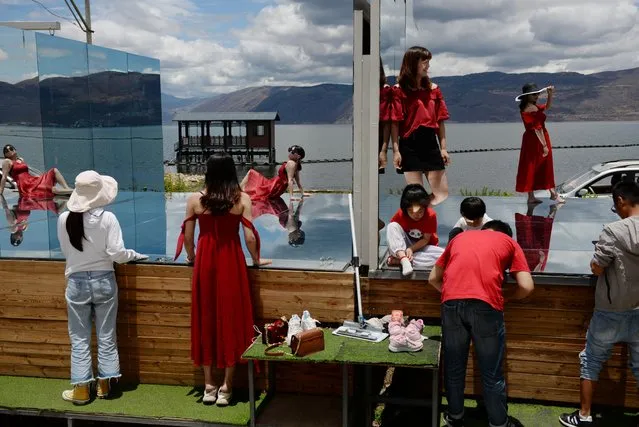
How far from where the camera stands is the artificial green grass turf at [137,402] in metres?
4.12

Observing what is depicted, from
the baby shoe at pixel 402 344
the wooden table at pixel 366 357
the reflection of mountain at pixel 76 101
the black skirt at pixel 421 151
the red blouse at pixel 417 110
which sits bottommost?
the wooden table at pixel 366 357

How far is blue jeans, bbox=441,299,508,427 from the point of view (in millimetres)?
3559

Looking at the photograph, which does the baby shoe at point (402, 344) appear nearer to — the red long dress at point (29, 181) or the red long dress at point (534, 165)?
the red long dress at point (534, 165)

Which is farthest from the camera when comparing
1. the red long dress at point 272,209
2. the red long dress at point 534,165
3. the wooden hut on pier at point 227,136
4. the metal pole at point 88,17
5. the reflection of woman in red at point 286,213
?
the wooden hut on pier at point 227,136

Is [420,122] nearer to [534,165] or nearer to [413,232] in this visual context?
[413,232]

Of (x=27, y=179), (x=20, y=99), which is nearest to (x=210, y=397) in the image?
(x=27, y=179)

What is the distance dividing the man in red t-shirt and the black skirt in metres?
1.28

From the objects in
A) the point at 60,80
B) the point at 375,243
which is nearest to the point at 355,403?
the point at 375,243

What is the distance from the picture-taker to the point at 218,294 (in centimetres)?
410

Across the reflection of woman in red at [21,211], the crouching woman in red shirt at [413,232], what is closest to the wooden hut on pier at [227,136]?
the reflection of woman in red at [21,211]

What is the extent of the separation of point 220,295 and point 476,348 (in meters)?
1.57

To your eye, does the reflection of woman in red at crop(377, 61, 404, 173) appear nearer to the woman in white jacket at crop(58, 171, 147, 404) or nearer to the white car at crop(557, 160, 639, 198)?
the woman in white jacket at crop(58, 171, 147, 404)

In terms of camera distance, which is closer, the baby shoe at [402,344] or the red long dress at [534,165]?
the baby shoe at [402,344]

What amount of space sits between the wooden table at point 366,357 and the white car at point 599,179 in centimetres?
555
